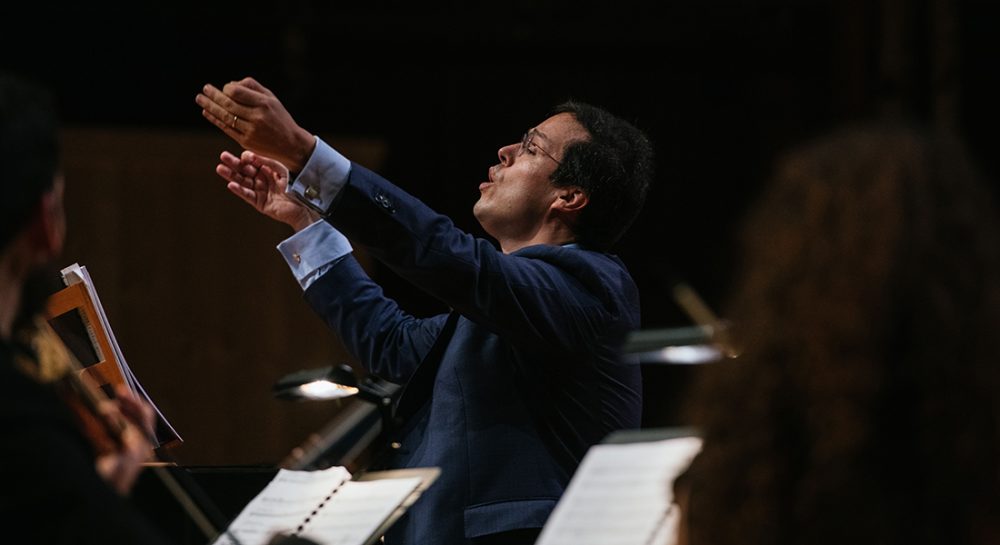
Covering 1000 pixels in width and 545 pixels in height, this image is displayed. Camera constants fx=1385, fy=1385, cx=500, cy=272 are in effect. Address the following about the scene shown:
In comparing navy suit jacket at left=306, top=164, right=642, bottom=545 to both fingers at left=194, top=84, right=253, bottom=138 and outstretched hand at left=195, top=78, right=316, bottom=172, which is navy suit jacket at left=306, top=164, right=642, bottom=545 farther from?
fingers at left=194, top=84, right=253, bottom=138

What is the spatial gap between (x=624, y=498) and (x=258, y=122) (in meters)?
1.06

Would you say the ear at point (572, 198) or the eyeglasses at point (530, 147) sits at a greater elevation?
the eyeglasses at point (530, 147)

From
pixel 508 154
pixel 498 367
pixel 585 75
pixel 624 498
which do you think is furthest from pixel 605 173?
pixel 585 75

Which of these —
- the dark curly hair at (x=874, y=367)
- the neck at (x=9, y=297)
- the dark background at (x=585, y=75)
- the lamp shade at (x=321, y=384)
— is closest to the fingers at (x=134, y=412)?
the neck at (x=9, y=297)

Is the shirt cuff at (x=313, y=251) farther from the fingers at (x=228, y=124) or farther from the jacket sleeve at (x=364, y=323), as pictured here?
the fingers at (x=228, y=124)

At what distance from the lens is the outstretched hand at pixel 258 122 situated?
2.20 m

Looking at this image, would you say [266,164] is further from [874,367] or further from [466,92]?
[466,92]

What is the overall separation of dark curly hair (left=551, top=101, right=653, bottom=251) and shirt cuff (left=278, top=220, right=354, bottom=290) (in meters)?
0.48

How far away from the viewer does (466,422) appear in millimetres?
2480

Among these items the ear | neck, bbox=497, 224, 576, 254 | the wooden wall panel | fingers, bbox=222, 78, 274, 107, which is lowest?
the wooden wall panel

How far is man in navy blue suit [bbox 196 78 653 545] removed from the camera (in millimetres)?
2295


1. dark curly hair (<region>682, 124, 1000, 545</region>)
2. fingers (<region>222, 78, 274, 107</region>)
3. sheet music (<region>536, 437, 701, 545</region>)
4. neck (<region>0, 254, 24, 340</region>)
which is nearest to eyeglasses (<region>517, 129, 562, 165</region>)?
fingers (<region>222, 78, 274, 107</region>)

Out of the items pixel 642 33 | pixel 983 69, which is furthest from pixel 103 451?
pixel 983 69

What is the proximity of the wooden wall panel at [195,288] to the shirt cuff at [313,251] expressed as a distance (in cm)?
202
